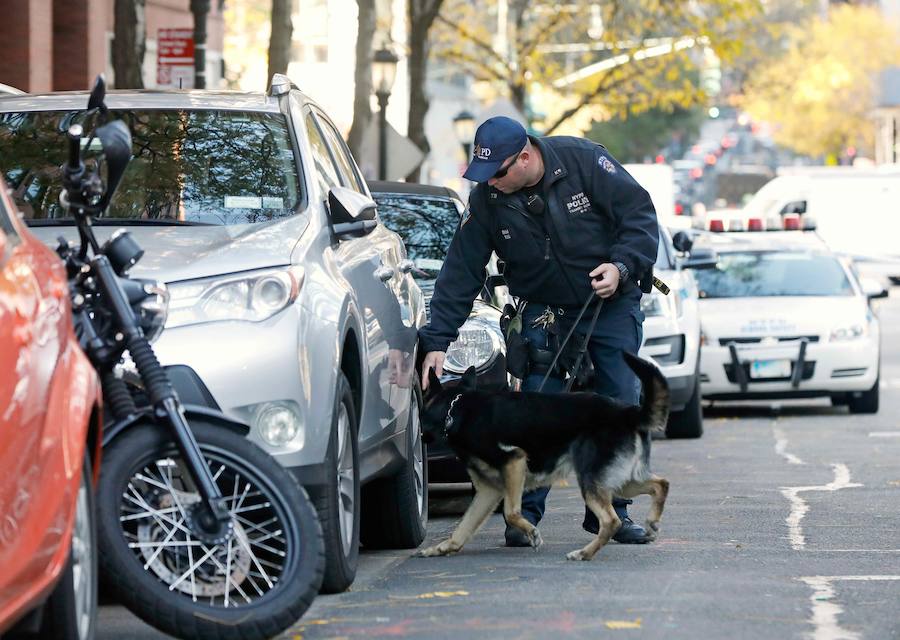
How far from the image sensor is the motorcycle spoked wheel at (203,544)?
564 cm

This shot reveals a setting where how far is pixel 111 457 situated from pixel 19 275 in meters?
0.99

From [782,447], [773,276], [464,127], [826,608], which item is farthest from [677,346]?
[464,127]

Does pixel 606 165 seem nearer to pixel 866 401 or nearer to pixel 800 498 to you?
pixel 800 498

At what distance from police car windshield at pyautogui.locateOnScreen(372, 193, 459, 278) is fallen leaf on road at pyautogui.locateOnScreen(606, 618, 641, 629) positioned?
5.08m

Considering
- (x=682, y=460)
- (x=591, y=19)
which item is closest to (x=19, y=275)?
(x=682, y=460)

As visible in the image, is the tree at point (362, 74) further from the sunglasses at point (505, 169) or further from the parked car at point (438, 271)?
the sunglasses at point (505, 169)

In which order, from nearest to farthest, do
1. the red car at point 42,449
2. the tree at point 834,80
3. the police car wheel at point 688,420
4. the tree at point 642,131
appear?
the red car at point 42,449 < the police car wheel at point 688,420 < the tree at point 642,131 < the tree at point 834,80

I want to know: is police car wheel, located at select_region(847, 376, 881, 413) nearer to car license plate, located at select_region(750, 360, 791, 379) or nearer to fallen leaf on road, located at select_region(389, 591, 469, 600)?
car license plate, located at select_region(750, 360, 791, 379)

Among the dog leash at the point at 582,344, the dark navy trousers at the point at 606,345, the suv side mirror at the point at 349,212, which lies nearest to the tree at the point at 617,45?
the dark navy trousers at the point at 606,345

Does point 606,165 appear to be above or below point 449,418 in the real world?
above

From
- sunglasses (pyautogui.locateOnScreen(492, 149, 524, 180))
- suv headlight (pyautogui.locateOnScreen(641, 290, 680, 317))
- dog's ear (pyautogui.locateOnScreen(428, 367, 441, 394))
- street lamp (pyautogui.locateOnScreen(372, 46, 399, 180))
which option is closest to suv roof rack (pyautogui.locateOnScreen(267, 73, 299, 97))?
sunglasses (pyautogui.locateOnScreen(492, 149, 524, 180))

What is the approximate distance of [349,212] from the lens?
746 centimetres

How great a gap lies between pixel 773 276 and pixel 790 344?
4.21 feet

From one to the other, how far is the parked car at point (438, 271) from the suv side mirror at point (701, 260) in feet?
14.2
